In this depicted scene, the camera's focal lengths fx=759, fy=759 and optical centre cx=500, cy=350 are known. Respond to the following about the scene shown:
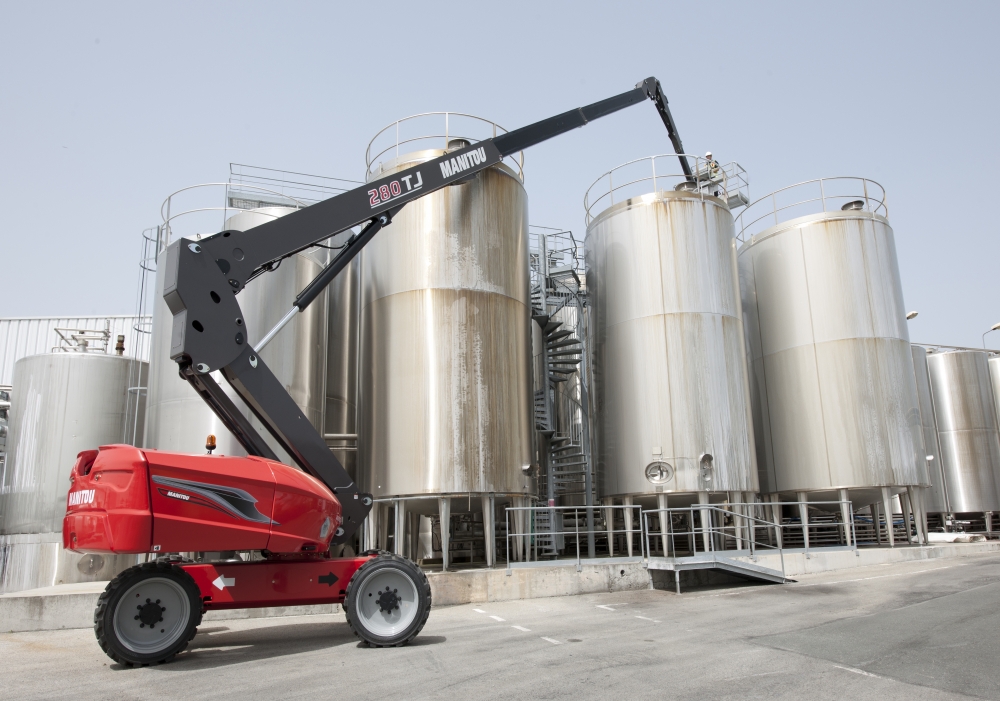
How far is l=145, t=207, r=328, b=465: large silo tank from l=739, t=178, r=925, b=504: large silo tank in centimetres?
1309

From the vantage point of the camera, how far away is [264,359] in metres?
16.6

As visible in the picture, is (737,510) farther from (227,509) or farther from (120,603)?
(120,603)

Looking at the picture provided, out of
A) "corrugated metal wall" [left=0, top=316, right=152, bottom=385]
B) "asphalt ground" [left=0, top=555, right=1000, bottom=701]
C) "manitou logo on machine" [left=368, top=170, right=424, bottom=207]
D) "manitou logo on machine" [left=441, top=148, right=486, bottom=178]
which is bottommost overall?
"asphalt ground" [left=0, top=555, right=1000, bottom=701]

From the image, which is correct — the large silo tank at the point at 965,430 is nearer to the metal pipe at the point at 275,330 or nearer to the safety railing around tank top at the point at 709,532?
the safety railing around tank top at the point at 709,532

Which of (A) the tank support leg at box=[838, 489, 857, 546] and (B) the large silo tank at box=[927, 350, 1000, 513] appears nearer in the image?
(A) the tank support leg at box=[838, 489, 857, 546]

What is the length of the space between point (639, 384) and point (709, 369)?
70.3 inches

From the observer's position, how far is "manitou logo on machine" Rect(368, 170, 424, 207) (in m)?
12.5

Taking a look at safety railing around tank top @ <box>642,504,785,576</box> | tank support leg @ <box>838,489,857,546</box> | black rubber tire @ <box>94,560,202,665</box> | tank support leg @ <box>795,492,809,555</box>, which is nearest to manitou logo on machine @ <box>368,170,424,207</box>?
black rubber tire @ <box>94,560,202,665</box>

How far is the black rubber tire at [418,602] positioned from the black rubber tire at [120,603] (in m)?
1.90

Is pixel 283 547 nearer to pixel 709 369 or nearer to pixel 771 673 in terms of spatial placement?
pixel 771 673

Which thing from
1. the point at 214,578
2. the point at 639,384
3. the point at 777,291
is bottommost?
the point at 214,578

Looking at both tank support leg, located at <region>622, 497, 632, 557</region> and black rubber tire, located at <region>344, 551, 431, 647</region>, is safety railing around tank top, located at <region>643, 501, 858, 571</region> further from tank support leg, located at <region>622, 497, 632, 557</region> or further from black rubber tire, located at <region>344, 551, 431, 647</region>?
black rubber tire, located at <region>344, 551, 431, 647</region>

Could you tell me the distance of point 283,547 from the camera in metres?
9.88

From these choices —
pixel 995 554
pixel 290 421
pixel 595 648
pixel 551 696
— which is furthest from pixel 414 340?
pixel 995 554
